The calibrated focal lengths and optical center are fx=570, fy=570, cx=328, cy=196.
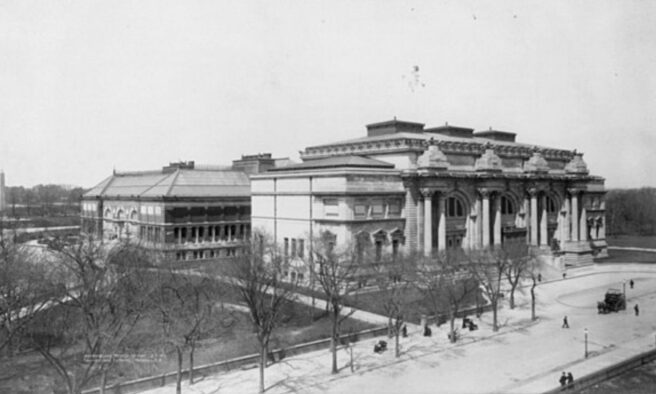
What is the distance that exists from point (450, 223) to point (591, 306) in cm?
1841

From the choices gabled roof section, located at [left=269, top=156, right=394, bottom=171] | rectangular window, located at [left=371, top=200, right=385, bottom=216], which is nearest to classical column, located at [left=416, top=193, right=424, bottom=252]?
rectangular window, located at [left=371, top=200, right=385, bottom=216]

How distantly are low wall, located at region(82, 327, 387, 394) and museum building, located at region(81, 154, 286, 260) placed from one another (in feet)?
102

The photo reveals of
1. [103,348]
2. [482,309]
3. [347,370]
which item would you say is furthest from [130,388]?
[482,309]

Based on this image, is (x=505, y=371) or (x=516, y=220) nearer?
(x=505, y=371)

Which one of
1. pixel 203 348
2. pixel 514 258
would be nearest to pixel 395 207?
pixel 514 258

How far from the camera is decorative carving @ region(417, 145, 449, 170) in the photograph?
65.2 metres

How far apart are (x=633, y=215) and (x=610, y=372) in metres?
116

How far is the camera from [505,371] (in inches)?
1462

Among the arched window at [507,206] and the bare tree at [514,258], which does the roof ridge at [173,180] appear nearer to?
the bare tree at [514,258]

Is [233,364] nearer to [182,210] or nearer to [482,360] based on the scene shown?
[482,360]

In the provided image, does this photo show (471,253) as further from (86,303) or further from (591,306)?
(86,303)

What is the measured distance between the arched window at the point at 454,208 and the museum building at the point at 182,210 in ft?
85.8

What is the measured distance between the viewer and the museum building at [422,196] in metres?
61.3

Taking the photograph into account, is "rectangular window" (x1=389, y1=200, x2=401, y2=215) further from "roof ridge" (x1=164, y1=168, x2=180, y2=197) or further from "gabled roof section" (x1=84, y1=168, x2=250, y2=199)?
"roof ridge" (x1=164, y1=168, x2=180, y2=197)
